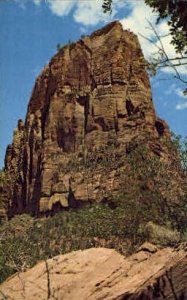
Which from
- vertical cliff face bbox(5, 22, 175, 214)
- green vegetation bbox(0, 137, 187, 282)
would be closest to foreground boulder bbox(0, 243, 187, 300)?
green vegetation bbox(0, 137, 187, 282)

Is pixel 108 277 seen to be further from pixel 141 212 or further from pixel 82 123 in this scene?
pixel 82 123

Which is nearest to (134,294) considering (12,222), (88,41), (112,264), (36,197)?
(112,264)

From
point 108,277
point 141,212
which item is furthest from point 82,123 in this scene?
point 108,277

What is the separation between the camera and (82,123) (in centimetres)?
13688

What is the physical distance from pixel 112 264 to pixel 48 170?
117m

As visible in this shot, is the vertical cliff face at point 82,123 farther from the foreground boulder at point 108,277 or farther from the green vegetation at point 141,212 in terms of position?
the foreground boulder at point 108,277

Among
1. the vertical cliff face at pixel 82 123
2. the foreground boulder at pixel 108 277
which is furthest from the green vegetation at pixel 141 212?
the vertical cliff face at pixel 82 123

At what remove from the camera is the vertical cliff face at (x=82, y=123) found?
405ft

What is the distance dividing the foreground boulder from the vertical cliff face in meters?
97.0

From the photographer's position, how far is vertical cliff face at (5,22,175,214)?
123500 millimetres

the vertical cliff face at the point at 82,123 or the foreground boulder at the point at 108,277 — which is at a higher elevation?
the vertical cliff face at the point at 82,123

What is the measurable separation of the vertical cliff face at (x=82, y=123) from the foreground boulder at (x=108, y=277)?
318ft

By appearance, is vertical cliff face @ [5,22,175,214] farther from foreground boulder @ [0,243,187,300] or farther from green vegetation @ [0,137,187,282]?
foreground boulder @ [0,243,187,300]

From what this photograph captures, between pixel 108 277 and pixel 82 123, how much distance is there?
12071cm
